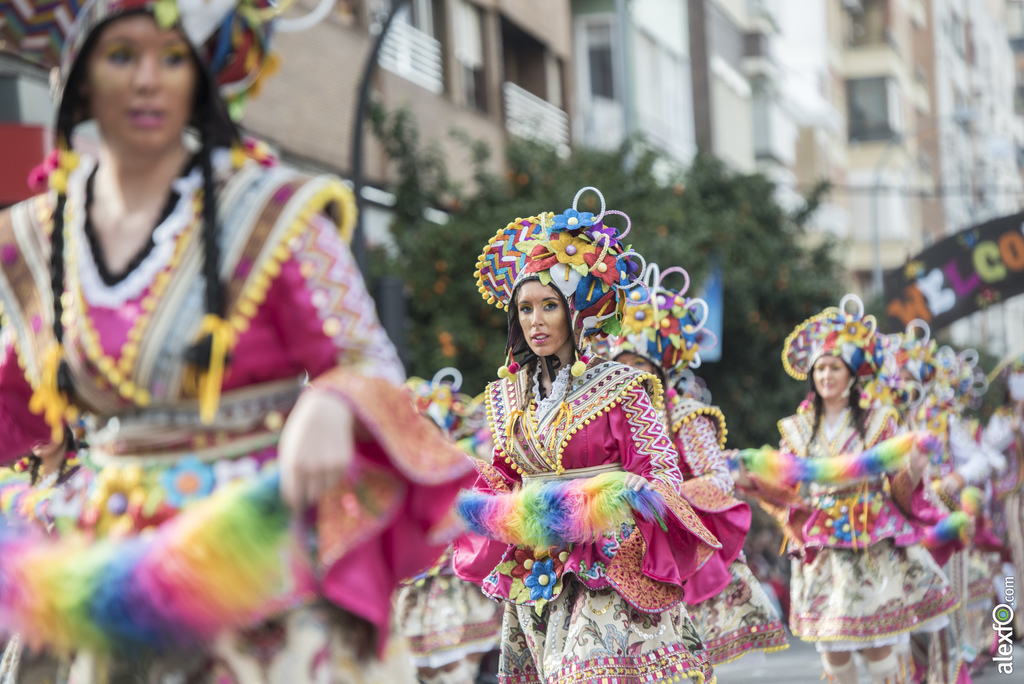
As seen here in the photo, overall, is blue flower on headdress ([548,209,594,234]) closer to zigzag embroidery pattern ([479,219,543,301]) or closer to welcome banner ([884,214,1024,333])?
zigzag embroidery pattern ([479,219,543,301])

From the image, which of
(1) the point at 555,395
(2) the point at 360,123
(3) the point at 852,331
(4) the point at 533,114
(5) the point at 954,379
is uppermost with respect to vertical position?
(4) the point at 533,114

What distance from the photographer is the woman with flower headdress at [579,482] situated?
638cm

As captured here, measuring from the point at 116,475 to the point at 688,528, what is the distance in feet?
11.4

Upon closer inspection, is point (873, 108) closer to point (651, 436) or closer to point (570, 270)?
point (570, 270)

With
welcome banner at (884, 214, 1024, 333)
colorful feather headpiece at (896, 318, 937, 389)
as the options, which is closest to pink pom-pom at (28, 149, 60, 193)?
colorful feather headpiece at (896, 318, 937, 389)

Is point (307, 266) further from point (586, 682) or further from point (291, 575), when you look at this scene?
point (586, 682)

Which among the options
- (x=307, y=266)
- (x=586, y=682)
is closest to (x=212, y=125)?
(x=307, y=266)

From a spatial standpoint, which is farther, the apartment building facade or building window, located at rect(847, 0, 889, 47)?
building window, located at rect(847, 0, 889, 47)

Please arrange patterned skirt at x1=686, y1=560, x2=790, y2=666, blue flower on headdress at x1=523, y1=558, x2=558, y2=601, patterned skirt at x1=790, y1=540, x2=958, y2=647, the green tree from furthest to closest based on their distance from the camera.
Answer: the green tree
patterned skirt at x1=790, y1=540, x2=958, y2=647
patterned skirt at x1=686, y1=560, x2=790, y2=666
blue flower on headdress at x1=523, y1=558, x2=558, y2=601

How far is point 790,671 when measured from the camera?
13.8m

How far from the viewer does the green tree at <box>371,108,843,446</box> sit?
15922 mm

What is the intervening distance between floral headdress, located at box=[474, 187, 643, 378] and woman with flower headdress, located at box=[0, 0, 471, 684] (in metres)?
3.35

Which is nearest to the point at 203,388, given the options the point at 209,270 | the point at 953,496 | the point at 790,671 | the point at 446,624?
the point at 209,270

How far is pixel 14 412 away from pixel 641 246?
1386cm
